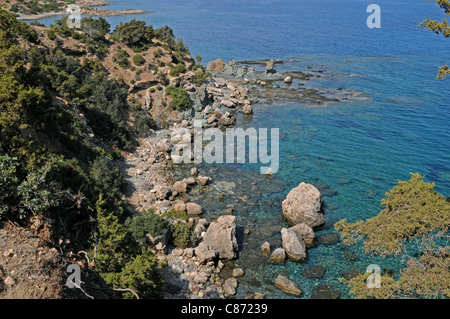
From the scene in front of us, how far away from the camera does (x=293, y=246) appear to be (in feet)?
87.4

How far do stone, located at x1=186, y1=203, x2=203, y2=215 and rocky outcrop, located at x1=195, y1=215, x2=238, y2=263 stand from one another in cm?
426

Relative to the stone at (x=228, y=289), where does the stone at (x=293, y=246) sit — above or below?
above

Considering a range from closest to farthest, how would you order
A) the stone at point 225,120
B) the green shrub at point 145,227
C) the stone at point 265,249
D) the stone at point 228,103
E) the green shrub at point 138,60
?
the green shrub at point 145,227 → the stone at point 265,249 → the stone at point 225,120 → the green shrub at point 138,60 → the stone at point 228,103

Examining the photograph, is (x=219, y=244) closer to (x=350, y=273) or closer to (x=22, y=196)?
(x=350, y=273)

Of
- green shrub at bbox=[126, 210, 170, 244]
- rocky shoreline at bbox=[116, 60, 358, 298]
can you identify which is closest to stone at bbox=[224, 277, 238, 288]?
rocky shoreline at bbox=[116, 60, 358, 298]

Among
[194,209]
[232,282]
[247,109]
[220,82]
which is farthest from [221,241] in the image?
[220,82]

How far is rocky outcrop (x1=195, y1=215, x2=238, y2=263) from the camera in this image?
25812 millimetres

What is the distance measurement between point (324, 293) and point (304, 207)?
360 inches

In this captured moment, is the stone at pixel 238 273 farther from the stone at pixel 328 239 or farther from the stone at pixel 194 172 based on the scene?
the stone at pixel 194 172

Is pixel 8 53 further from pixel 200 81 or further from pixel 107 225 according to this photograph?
pixel 200 81

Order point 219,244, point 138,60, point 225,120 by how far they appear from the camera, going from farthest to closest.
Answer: point 138,60
point 225,120
point 219,244

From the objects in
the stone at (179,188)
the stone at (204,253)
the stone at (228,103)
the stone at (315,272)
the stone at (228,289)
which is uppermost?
the stone at (228,103)

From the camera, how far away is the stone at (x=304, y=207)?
99.2 feet

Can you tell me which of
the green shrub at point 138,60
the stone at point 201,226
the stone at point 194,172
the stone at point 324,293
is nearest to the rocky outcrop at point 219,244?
the stone at point 201,226
